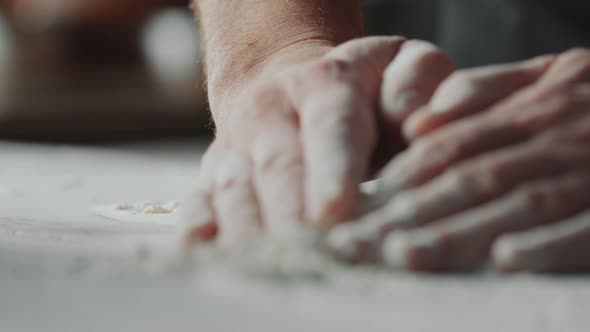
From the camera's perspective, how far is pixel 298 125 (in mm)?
590

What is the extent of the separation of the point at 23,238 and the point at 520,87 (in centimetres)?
48

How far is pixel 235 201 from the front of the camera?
0.55m

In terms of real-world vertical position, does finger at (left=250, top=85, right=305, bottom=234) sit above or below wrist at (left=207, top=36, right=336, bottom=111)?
below

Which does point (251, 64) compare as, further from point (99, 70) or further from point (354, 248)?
point (99, 70)

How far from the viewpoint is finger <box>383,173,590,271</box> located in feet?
1.55

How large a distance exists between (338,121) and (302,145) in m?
0.04

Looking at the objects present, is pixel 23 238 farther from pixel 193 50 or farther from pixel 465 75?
pixel 193 50

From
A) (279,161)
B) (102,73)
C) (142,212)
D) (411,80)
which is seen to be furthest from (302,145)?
(102,73)

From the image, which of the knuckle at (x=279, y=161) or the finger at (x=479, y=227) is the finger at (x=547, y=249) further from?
the knuckle at (x=279, y=161)

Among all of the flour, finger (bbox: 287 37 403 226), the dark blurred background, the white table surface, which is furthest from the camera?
the dark blurred background

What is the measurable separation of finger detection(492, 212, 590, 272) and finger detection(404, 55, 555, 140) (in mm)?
120

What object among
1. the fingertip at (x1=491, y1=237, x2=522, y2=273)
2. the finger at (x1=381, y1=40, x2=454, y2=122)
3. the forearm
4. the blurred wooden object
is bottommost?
the fingertip at (x1=491, y1=237, x2=522, y2=273)

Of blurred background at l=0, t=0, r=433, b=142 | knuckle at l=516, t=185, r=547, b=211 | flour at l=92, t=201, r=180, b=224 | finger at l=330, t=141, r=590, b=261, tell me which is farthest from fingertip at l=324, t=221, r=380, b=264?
blurred background at l=0, t=0, r=433, b=142

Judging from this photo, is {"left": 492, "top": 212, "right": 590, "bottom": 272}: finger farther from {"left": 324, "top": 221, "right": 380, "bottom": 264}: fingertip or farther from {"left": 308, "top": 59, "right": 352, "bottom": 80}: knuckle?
{"left": 308, "top": 59, "right": 352, "bottom": 80}: knuckle
